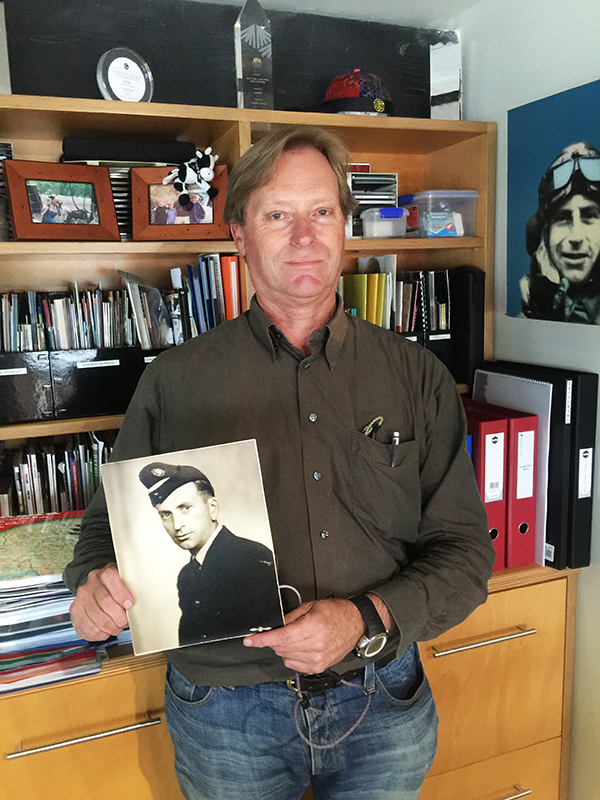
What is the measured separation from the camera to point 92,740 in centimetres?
A: 142

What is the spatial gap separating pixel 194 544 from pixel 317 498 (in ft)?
0.84

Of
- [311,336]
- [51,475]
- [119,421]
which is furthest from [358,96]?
[51,475]

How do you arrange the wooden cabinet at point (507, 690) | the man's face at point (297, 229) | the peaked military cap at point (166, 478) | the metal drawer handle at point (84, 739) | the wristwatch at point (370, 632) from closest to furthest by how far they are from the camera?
1. the peaked military cap at point (166, 478)
2. the wristwatch at point (370, 632)
3. the man's face at point (297, 229)
4. the metal drawer handle at point (84, 739)
5. the wooden cabinet at point (507, 690)

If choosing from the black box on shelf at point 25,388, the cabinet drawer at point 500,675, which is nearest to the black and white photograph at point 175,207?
the black box on shelf at point 25,388

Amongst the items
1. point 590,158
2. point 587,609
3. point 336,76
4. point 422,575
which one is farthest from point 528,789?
point 336,76

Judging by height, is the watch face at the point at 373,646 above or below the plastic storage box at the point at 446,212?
below

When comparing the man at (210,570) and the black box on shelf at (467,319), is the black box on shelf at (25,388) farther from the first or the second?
the black box on shelf at (467,319)

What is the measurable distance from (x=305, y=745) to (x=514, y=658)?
2.68 feet

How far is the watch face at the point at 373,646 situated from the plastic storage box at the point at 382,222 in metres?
1.24

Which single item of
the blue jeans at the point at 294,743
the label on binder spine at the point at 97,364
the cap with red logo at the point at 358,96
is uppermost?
Answer: the cap with red logo at the point at 358,96

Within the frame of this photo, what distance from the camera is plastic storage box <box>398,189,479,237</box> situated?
2002 millimetres

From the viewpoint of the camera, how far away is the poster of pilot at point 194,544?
0.96 meters

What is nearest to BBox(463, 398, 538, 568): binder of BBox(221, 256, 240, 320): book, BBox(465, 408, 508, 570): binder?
BBox(465, 408, 508, 570): binder

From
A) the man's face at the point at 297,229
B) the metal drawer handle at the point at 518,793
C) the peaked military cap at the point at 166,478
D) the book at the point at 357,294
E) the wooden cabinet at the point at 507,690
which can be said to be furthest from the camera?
the book at the point at 357,294
